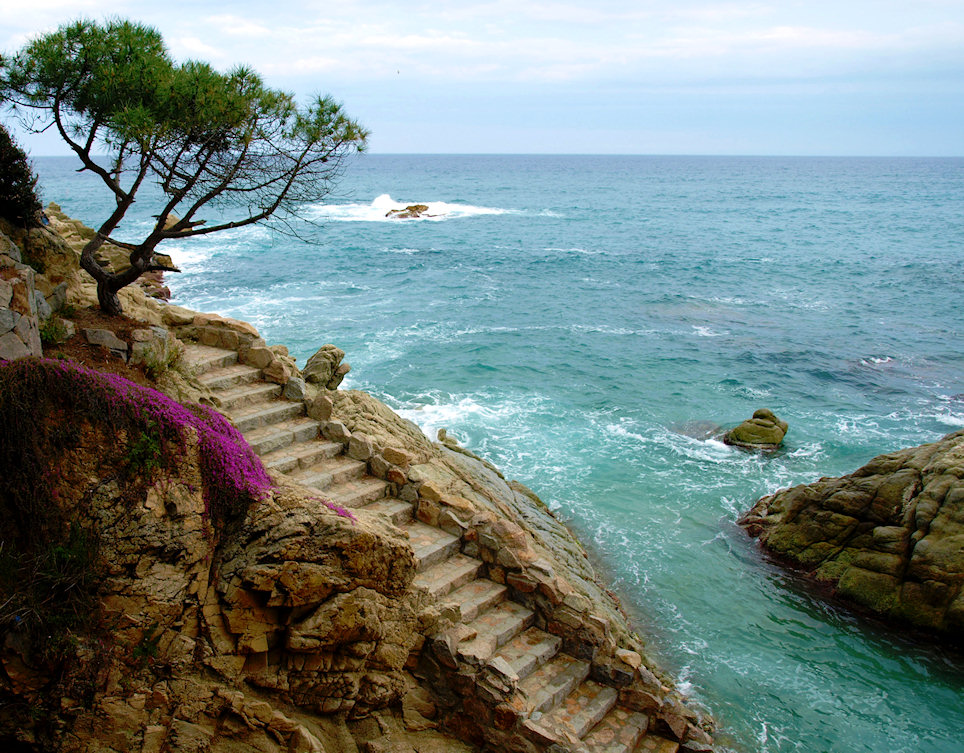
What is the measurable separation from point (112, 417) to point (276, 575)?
2.52 meters

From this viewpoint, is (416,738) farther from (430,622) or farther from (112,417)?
(112,417)

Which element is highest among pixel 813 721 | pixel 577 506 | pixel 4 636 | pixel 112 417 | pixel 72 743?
pixel 112 417

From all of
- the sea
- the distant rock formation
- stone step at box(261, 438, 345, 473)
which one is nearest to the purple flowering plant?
stone step at box(261, 438, 345, 473)

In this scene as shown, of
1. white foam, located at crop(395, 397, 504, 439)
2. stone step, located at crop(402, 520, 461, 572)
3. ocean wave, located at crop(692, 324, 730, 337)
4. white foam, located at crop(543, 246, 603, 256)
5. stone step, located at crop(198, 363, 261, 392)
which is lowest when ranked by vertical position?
white foam, located at crop(395, 397, 504, 439)

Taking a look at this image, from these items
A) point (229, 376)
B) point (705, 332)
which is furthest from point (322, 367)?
point (705, 332)

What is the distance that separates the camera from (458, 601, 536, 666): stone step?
A: 941 centimetres

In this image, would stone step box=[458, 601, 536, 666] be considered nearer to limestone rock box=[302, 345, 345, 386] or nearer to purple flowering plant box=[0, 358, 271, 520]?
purple flowering plant box=[0, 358, 271, 520]

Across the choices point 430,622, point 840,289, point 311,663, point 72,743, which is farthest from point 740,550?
point 840,289

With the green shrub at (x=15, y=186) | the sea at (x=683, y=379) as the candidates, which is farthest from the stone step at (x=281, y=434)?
the green shrub at (x=15, y=186)

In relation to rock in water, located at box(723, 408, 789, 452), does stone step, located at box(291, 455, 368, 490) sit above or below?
above

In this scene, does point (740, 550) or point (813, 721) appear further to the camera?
point (740, 550)

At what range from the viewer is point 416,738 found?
9055 mm

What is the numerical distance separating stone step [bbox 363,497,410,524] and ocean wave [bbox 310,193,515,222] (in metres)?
69.9

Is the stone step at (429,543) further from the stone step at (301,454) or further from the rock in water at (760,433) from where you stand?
the rock in water at (760,433)
